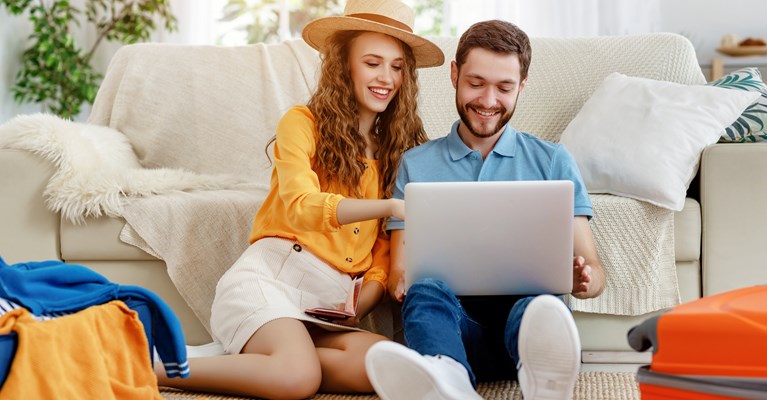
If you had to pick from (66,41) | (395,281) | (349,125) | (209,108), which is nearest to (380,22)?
(349,125)

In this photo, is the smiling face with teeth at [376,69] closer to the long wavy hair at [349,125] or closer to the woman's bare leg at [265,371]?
the long wavy hair at [349,125]

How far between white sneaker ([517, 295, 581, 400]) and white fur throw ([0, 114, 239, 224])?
4.02ft

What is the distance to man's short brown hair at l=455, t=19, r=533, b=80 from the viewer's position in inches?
69.1

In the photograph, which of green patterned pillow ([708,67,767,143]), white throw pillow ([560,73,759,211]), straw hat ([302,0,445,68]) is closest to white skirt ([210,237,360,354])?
straw hat ([302,0,445,68])

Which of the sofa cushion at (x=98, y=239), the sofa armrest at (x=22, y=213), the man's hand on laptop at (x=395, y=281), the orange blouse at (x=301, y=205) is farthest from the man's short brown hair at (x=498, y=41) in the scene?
the sofa armrest at (x=22, y=213)

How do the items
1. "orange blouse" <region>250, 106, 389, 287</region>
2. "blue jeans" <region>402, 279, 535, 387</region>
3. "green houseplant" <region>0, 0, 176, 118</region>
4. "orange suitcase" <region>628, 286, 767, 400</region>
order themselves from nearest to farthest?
"orange suitcase" <region>628, 286, 767, 400</region> < "blue jeans" <region>402, 279, 535, 387</region> < "orange blouse" <region>250, 106, 389, 287</region> < "green houseplant" <region>0, 0, 176, 118</region>

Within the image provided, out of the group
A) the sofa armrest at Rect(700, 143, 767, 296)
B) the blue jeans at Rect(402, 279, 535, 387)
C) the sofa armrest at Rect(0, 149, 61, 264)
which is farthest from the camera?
the sofa armrest at Rect(0, 149, 61, 264)

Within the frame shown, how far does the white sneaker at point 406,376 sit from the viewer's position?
1.24 metres

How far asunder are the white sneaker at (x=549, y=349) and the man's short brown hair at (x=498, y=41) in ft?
2.07

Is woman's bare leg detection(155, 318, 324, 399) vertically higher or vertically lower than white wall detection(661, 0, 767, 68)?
lower

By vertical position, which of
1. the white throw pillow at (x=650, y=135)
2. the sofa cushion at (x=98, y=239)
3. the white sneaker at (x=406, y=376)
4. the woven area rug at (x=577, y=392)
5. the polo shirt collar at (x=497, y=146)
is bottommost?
the woven area rug at (x=577, y=392)

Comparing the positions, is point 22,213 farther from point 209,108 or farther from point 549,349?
point 549,349

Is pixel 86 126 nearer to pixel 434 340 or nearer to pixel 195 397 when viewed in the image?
pixel 195 397

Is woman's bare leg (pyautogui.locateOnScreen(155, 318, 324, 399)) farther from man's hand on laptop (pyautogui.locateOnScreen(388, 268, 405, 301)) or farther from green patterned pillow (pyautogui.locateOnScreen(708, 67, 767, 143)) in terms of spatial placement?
green patterned pillow (pyautogui.locateOnScreen(708, 67, 767, 143))
